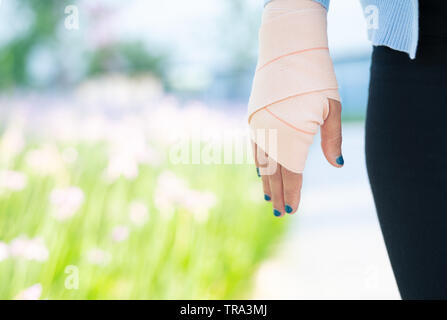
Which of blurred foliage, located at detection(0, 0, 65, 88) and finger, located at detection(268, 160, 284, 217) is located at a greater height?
finger, located at detection(268, 160, 284, 217)

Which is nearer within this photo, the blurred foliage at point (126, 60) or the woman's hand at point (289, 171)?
the woman's hand at point (289, 171)

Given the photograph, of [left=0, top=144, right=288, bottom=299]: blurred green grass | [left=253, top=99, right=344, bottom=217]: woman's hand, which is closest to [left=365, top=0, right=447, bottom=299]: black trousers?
[left=253, top=99, right=344, bottom=217]: woman's hand

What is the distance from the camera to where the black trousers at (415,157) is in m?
0.55

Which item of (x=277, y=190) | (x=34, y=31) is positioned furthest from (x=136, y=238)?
(x=34, y=31)

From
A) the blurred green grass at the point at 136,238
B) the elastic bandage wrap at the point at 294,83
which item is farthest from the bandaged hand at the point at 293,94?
the blurred green grass at the point at 136,238

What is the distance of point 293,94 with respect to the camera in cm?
51

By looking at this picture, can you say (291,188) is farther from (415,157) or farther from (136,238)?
(136,238)

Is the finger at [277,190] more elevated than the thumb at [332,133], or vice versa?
the thumb at [332,133]

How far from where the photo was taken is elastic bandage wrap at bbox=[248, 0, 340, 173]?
51cm

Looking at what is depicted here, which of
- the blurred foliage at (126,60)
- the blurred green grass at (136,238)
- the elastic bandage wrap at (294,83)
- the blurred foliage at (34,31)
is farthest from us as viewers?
the blurred foliage at (126,60)

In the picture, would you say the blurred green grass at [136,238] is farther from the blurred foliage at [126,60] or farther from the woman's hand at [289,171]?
the blurred foliage at [126,60]

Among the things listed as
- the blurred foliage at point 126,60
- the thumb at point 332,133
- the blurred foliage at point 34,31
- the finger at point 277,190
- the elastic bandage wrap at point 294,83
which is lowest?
the blurred foliage at point 126,60

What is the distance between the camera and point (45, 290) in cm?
115

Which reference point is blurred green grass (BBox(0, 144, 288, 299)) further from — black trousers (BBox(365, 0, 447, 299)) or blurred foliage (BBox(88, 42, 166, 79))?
blurred foliage (BBox(88, 42, 166, 79))
